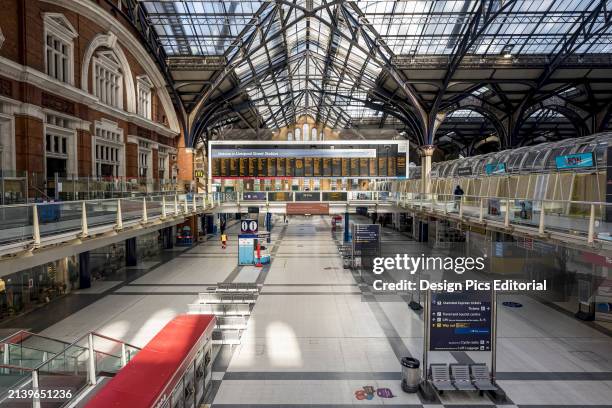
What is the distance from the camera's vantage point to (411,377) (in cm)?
956

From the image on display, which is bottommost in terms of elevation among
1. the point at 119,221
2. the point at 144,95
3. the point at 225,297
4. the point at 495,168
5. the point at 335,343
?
the point at 335,343

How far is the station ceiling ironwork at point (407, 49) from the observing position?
27.0 metres

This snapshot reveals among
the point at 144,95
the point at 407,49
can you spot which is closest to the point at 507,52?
the point at 407,49

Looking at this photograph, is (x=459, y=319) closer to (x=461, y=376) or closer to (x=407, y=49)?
(x=461, y=376)

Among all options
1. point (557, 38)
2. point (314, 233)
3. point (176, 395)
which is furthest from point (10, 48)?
point (557, 38)

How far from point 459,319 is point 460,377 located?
1484mm

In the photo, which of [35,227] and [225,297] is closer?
[35,227]

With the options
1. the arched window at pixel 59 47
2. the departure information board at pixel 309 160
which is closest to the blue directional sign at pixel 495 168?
the departure information board at pixel 309 160

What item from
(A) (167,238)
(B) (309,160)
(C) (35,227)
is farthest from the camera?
(A) (167,238)

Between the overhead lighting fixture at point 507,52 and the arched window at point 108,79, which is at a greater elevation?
the overhead lighting fixture at point 507,52

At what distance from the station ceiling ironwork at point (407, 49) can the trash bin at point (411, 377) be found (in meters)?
23.8

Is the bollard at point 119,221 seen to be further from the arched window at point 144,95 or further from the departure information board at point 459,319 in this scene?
the arched window at point 144,95

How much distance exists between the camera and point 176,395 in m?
6.91

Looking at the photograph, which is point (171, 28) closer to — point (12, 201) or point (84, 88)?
point (84, 88)
